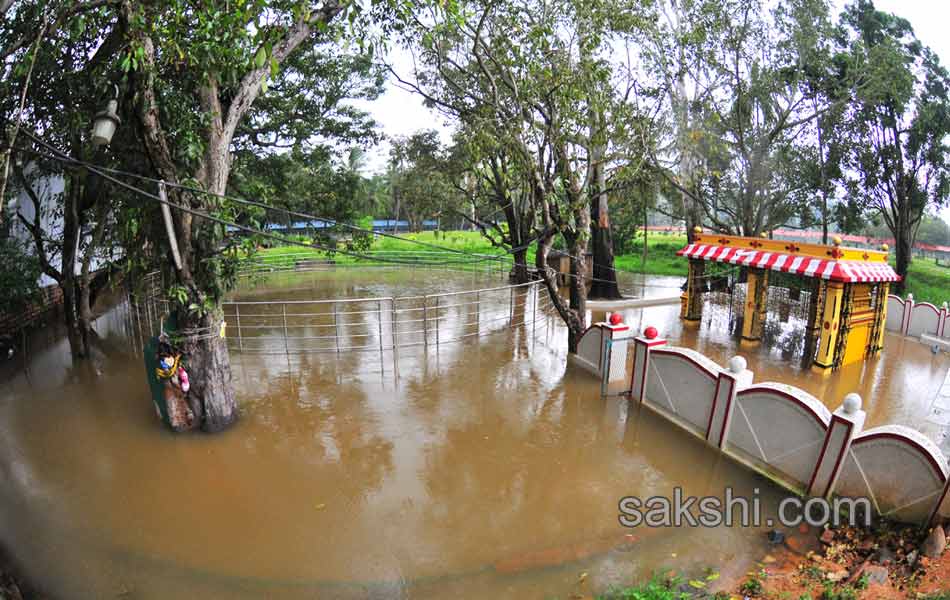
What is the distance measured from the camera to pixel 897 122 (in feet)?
47.6

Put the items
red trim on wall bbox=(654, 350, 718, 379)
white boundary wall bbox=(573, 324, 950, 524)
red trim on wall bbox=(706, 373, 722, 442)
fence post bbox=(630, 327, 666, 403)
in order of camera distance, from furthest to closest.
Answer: fence post bbox=(630, 327, 666, 403), red trim on wall bbox=(654, 350, 718, 379), red trim on wall bbox=(706, 373, 722, 442), white boundary wall bbox=(573, 324, 950, 524)

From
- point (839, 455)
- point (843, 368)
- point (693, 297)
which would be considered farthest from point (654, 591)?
point (693, 297)

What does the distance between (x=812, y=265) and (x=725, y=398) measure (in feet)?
14.9

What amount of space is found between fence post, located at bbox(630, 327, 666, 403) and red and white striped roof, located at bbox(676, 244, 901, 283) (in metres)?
3.68

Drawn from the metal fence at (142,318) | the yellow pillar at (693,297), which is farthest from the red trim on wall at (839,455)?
the metal fence at (142,318)

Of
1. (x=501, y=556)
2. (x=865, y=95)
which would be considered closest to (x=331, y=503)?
(x=501, y=556)

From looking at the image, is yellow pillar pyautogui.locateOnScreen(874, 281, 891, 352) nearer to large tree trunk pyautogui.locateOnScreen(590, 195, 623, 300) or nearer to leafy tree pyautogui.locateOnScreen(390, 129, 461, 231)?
large tree trunk pyautogui.locateOnScreen(590, 195, 623, 300)

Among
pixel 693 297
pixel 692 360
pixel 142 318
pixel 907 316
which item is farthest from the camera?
pixel 693 297

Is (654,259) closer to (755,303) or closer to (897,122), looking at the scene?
(897,122)

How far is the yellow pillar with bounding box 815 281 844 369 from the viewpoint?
8703 mm

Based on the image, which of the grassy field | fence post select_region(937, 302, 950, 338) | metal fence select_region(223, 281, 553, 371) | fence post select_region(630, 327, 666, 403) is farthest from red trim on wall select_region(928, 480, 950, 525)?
fence post select_region(937, 302, 950, 338)

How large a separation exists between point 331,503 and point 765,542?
12.7ft

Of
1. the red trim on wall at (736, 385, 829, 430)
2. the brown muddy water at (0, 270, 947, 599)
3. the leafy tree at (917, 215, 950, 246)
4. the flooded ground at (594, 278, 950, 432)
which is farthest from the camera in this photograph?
the leafy tree at (917, 215, 950, 246)

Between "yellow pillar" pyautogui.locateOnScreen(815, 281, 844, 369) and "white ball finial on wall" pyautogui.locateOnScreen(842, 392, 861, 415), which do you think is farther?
"yellow pillar" pyautogui.locateOnScreen(815, 281, 844, 369)
